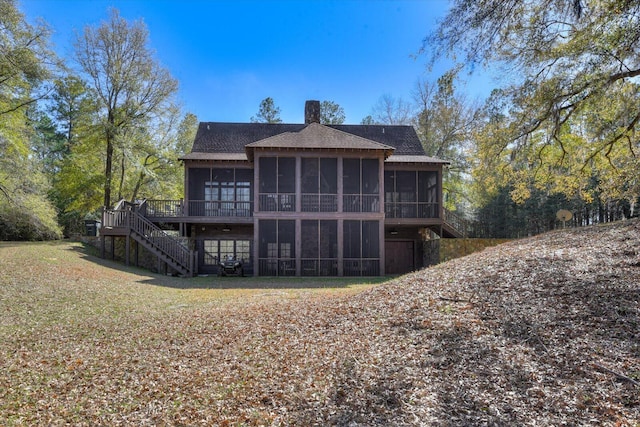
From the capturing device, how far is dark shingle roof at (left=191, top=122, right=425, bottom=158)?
871 inches

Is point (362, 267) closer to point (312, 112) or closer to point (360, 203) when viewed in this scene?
point (360, 203)

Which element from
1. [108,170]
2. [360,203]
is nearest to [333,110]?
[360,203]

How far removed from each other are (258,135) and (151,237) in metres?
8.83

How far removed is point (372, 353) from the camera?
18.2ft

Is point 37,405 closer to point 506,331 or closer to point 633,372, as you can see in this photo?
point 506,331

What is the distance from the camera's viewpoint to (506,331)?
5.60 metres

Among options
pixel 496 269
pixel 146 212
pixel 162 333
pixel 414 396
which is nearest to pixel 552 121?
pixel 496 269

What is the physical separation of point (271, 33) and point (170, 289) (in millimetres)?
10358

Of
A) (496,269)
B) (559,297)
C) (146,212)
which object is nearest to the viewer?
(559,297)

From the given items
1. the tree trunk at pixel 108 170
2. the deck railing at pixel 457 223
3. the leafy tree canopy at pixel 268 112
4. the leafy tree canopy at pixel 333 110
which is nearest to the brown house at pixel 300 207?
the deck railing at pixel 457 223

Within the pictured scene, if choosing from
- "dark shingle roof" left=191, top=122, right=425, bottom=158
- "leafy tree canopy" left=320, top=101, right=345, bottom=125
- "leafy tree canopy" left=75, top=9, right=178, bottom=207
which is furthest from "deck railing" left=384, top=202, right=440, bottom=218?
"leafy tree canopy" left=320, top=101, right=345, bottom=125

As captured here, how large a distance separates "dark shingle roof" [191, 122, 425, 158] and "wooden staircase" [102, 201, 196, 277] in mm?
5278

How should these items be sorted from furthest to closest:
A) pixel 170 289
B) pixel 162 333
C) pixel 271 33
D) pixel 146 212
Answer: pixel 146 212, pixel 271 33, pixel 170 289, pixel 162 333

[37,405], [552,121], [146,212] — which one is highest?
[552,121]
